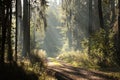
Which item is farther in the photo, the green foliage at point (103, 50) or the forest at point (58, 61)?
the green foliage at point (103, 50)

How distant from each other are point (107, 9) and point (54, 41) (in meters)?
42.8

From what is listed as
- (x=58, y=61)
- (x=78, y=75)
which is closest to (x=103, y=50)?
(x=78, y=75)

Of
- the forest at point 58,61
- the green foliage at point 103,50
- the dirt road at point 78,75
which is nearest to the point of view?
the forest at point 58,61

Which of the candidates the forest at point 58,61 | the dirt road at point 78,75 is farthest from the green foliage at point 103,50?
the dirt road at point 78,75

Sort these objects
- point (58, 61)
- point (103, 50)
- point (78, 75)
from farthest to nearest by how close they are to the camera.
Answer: point (58, 61)
point (103, 50)
point (78, 75)

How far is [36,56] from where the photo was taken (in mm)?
21547

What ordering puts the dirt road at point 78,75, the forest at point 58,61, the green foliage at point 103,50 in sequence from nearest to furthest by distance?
the forest at point 58,61 → the dirt road at point 78,75 → the green foliage at point 103,50

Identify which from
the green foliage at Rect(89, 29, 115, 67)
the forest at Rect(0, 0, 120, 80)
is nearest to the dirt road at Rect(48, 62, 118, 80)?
the forest at Rect(0, 0, 120, 80)

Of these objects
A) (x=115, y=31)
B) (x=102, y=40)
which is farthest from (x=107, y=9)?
(x=102, y=40)

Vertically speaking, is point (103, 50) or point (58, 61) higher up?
point (103, 50)

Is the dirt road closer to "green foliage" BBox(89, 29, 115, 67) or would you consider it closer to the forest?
the forest

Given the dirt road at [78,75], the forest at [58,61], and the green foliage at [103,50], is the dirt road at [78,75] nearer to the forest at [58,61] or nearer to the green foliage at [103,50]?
the forest at [58,61]

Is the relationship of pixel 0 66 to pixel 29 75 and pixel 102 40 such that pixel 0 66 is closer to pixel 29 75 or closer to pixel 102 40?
pixel 29 75

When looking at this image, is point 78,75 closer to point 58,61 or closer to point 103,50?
point 103,50
